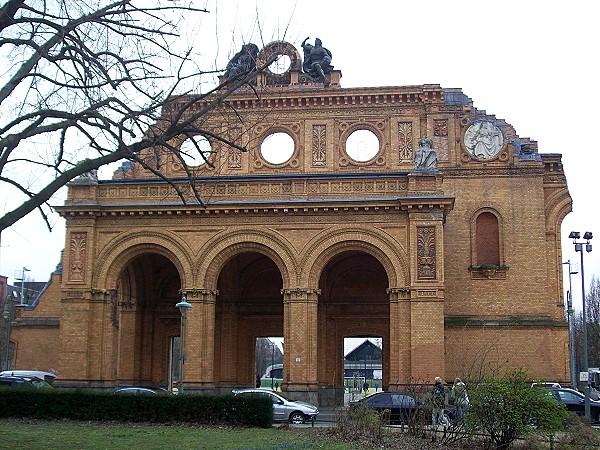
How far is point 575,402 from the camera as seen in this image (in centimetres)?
3078

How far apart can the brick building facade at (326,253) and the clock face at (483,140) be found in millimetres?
69

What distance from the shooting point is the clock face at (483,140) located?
39.6m

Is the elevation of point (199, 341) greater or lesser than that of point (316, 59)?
lesser

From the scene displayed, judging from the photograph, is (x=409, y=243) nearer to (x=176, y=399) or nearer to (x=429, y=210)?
(x=429, y=210)

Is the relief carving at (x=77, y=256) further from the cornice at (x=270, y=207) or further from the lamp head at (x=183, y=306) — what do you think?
the lamp head at (x=183, y=306)

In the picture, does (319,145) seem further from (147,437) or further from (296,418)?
(147,437)

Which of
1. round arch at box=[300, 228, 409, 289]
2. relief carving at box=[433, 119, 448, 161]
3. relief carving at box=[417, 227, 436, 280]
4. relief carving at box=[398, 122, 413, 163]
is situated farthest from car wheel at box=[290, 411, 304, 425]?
relief carving at box=[433, 119, 448, 161]

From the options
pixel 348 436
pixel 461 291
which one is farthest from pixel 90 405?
pixel 461 291

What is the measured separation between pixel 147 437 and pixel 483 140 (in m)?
25.2

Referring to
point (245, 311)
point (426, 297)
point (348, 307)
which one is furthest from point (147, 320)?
point (426, 297)

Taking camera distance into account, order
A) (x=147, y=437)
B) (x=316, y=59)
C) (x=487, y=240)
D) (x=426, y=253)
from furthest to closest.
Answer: (x=316, y=59) < (x=487, y=240) < (x=426, y=253) < (x=147, y=437)

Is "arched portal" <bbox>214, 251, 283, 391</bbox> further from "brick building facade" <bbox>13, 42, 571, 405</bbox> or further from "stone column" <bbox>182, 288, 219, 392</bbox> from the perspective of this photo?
"stone column" <bbox>182, 288, 219, 392</bbox>

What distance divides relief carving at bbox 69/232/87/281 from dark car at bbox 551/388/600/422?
19.9 metres

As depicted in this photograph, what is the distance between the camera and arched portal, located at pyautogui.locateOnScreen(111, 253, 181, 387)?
3834 centimetres
